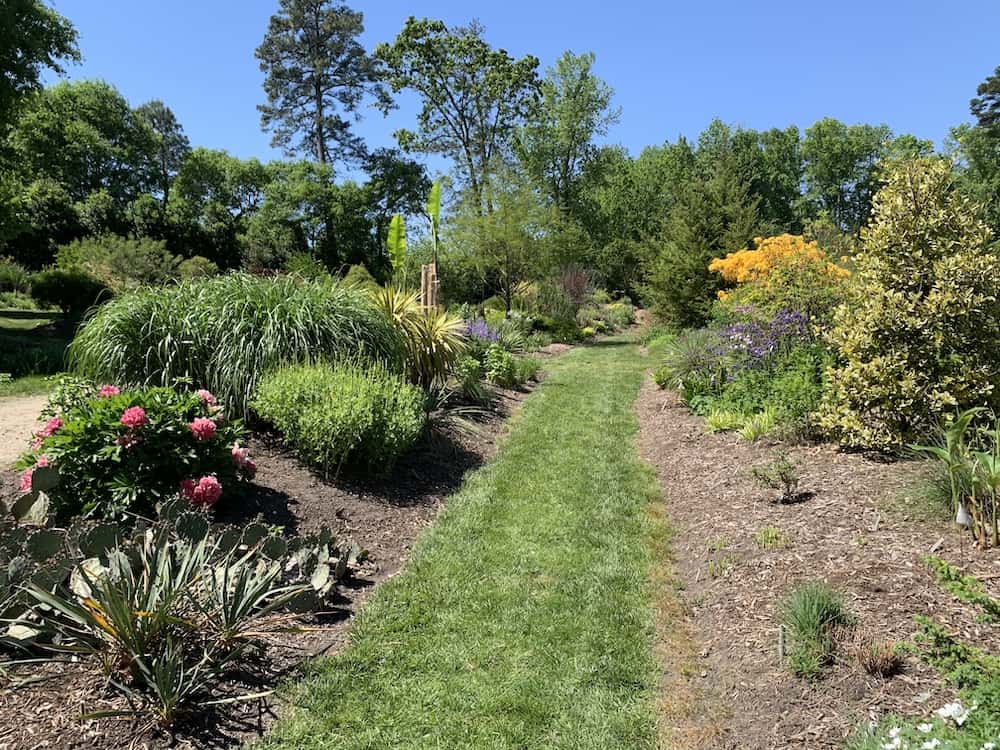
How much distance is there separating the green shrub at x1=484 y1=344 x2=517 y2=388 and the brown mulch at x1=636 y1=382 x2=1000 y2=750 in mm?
4827

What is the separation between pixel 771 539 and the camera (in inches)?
165

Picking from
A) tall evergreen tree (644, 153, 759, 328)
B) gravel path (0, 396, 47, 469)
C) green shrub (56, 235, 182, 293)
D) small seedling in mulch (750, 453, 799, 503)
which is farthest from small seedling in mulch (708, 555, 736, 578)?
green shrub (56, 235, 182, 293)

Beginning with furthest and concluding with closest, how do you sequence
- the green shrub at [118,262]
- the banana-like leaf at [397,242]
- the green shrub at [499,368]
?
1. the green shrub at [118,262]
2. the banana-like leaf at [397,242]
3. the green shrub at [499,368]

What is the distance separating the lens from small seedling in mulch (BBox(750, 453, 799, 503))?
4.84m

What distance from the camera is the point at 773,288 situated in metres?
8.09

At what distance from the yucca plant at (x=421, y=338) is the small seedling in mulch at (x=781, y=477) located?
4256 mm

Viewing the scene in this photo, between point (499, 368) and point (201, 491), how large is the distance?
21.9ft

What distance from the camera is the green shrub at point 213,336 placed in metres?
5.77

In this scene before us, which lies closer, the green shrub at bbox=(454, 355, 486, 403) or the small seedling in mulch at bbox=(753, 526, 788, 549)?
the small seedling in mulch at bbox=(753, 526, 788, 549)

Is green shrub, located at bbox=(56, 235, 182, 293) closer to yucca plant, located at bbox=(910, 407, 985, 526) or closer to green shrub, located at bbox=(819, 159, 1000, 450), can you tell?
green shrub, located at bbox=(819, 159, 1000, 450)

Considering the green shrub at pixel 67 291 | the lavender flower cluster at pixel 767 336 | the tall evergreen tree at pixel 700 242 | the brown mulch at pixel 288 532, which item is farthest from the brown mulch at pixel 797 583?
the green shrub at pixel 67 291

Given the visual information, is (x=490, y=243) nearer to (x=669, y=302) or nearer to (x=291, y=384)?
(x=669, y=302)

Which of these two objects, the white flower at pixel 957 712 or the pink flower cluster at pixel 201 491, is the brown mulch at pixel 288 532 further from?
the white flower at pixel 957 712

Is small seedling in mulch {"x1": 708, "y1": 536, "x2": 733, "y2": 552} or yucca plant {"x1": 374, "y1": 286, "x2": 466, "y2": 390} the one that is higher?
yucca plant {"x1": 374, "y1": 286, "x2": 466, "y2": 390}
